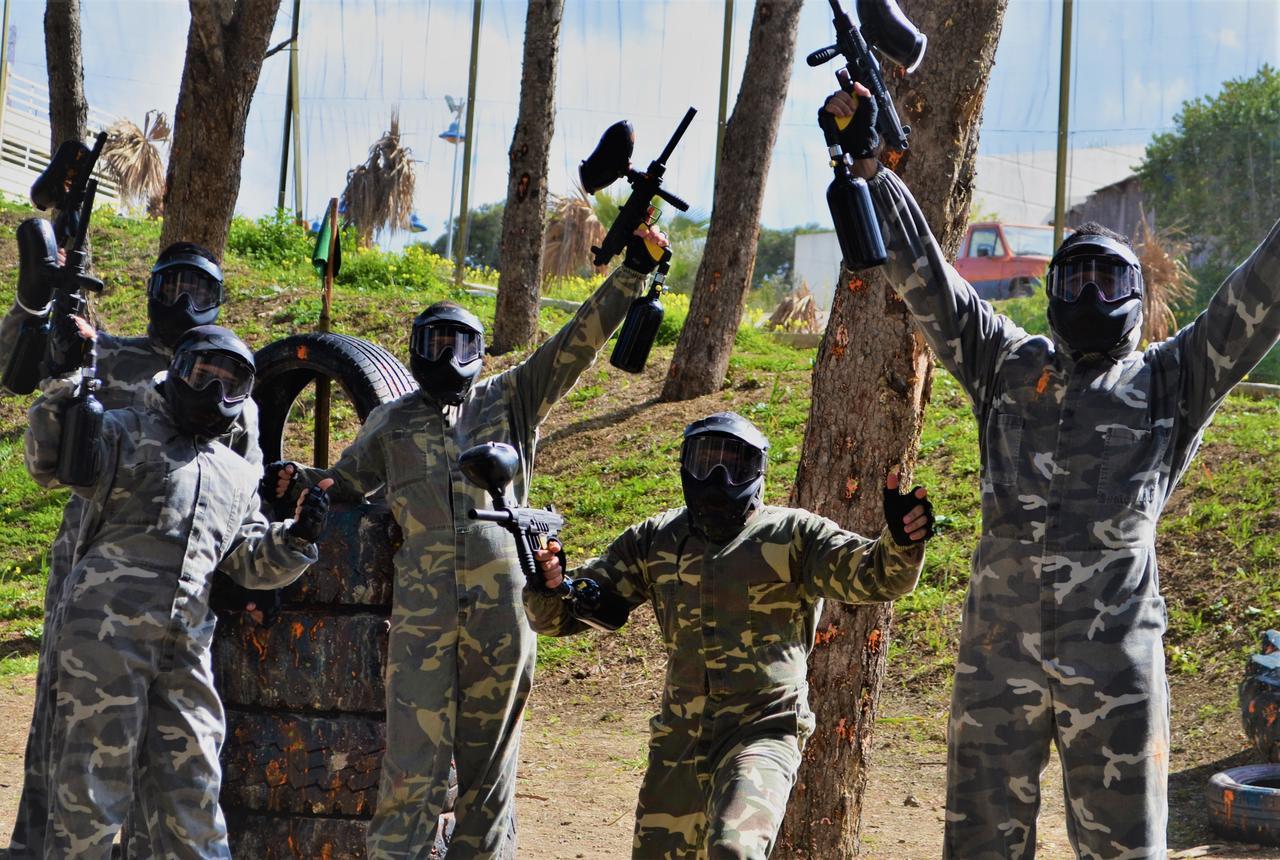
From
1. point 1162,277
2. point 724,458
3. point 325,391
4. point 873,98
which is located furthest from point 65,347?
point 1162,277

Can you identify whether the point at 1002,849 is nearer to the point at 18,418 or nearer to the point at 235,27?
the point at 235,27

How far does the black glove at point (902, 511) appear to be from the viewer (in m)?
4.04

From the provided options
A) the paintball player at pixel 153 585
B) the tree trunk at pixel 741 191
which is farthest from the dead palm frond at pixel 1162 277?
the paintball player at pixel 153 585

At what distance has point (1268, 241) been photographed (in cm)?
390

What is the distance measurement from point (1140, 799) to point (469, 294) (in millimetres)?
14061

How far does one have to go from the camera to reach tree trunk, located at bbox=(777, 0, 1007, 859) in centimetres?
561

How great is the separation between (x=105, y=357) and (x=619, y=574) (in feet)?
7.75

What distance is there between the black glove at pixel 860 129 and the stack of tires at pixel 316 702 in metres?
2.44

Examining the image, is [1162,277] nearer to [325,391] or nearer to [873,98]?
[325,391]

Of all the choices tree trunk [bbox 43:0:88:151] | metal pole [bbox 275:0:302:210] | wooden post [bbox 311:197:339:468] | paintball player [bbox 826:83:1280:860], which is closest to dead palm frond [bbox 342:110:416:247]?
metal pole [bbox 275:0:302:210]

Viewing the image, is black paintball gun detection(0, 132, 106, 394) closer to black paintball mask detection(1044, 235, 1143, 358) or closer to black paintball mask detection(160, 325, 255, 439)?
black paintball mask detection(160, 325, 255, 439)

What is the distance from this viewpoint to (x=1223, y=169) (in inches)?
473

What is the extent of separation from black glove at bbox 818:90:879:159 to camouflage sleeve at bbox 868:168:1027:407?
0.43 ft

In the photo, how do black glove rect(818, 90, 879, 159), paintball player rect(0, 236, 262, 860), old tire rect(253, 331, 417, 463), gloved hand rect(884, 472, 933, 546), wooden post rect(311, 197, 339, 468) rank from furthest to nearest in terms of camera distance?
wooden post rect(311, 197, 339, 468)
old tire rect(253, 331, 417, 463)
paintball player rect(0, 236, 262, 860)
black glove rect(818, 90, 879, 159)
gloved hand rect(884, 472, 933, 546)
